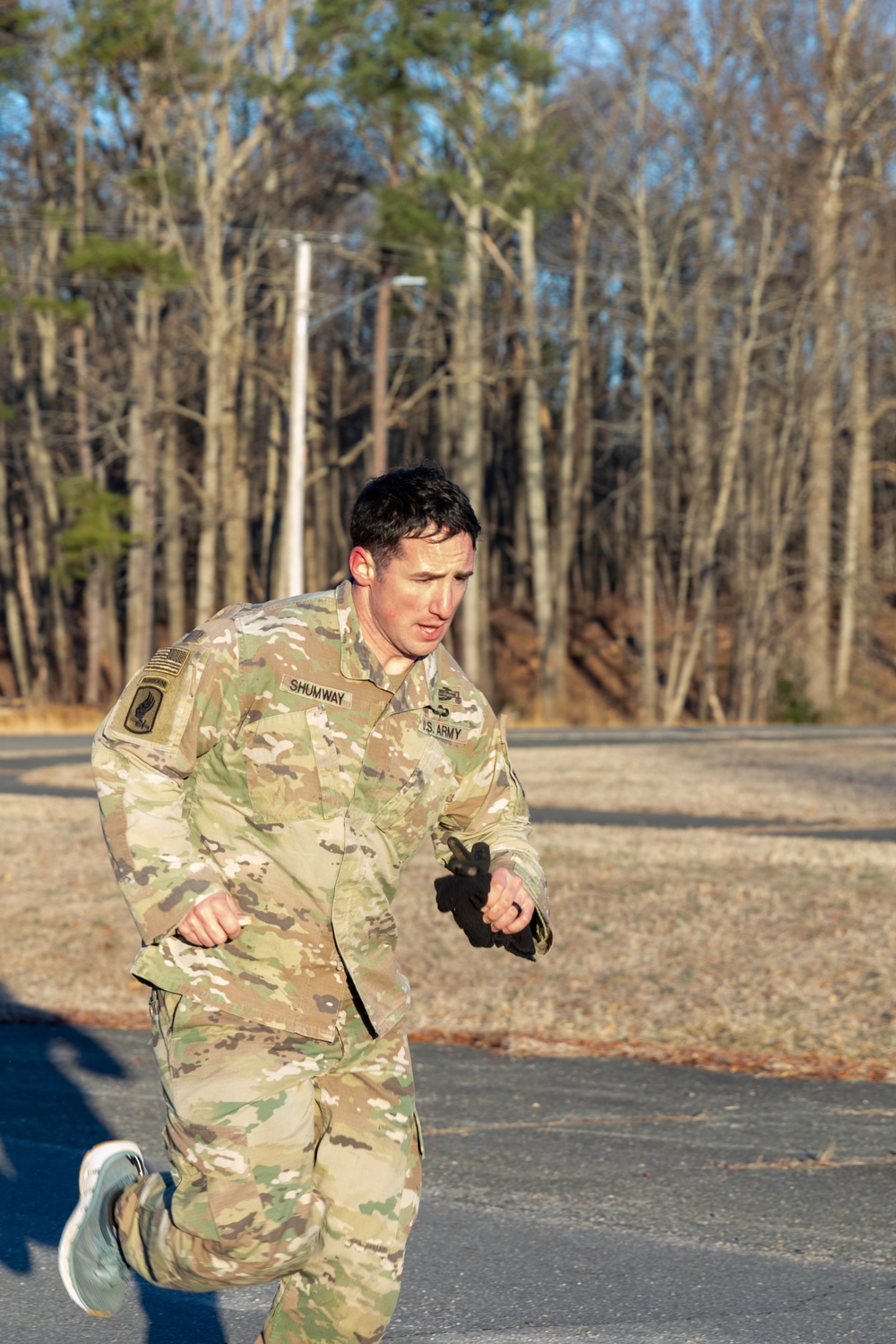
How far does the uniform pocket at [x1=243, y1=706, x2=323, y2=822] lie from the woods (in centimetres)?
2714

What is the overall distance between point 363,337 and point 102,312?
428 inches

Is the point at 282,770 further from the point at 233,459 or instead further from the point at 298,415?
the point at 233,459

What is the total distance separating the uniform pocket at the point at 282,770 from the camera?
10.1ft

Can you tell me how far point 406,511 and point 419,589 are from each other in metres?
0.15

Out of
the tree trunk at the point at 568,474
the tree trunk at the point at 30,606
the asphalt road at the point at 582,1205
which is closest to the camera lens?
the asphalt road at the point at 582,1205

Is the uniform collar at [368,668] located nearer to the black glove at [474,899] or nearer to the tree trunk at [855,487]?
the black glove at [474,899]

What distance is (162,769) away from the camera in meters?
3.05

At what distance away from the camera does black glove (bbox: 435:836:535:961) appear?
10.5 feet

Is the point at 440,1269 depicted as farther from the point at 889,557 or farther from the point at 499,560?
the point at 499,560

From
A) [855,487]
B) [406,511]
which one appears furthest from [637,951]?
[855,487]

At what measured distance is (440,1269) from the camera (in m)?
4.38

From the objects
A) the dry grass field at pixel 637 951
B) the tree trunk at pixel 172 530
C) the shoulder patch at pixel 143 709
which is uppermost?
the shoulder patch at pixel 143 709

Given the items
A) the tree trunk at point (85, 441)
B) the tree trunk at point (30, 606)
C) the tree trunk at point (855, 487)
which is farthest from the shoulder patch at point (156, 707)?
the tree trunk at point (30, 606)

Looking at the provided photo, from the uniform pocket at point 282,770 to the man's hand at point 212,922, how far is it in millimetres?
205
